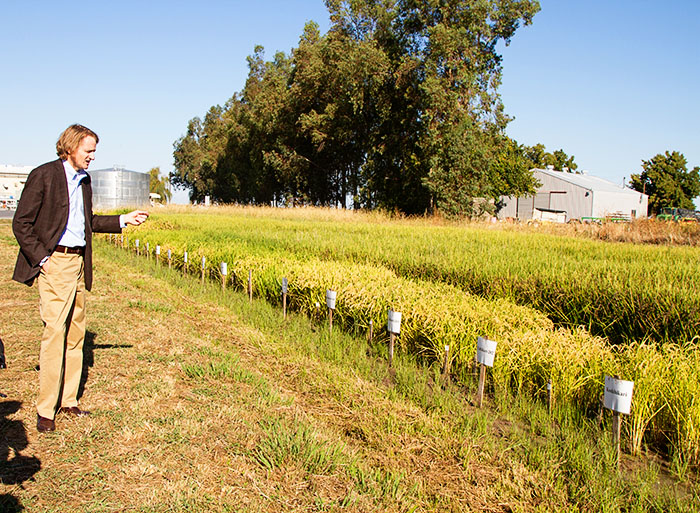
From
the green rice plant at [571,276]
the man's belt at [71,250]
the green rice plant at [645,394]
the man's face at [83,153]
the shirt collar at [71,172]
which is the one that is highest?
the man's face at [83,153]

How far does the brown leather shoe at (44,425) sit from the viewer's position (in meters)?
3.63

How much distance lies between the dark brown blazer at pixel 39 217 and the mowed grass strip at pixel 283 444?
1.12 meters

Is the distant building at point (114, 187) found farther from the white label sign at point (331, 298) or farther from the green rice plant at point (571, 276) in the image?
the white label sign at point (331, 298)

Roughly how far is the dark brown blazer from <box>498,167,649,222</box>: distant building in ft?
186

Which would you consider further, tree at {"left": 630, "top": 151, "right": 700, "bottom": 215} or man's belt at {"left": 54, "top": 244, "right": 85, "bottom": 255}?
tree at {"left": 630, "top": 151, "right": 700, "bottom": 215}

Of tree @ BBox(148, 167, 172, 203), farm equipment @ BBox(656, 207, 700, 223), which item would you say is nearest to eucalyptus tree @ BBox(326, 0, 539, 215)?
farm equipment @ BBox(656, 207, 700, 223)

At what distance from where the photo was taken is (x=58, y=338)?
380 cm

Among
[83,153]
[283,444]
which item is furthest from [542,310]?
[83,153]

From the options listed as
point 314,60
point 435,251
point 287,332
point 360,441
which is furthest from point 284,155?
point 360,441

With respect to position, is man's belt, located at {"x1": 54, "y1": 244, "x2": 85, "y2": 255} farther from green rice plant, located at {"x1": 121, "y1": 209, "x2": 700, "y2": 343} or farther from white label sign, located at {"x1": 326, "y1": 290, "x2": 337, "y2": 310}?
green rice plant, located at {"x1": 121, "y1": 209, "x2": 700, "y2": 343}

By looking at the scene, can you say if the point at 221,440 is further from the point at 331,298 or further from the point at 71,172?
the point at 331,298

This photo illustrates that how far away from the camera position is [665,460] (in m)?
3.56

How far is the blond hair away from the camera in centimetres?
388

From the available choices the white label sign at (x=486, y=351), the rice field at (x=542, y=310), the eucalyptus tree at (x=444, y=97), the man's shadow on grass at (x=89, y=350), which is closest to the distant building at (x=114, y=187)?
the eucalyptus tree at (x=444, y=97)
